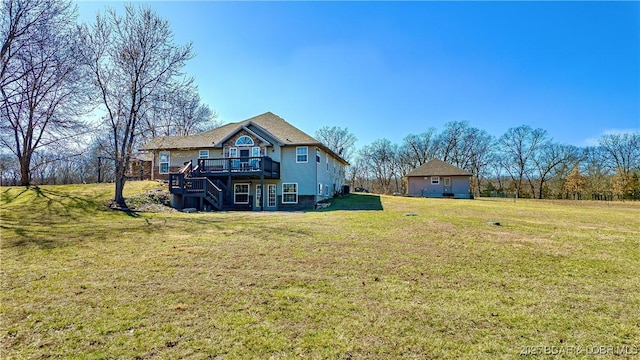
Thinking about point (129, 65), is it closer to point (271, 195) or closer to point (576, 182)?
point (271, 195)

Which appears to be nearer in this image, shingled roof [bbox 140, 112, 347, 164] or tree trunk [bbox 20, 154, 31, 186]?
tree trunk [bbox 20, 154, 31, 186]

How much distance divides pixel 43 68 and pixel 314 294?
50.6 feet

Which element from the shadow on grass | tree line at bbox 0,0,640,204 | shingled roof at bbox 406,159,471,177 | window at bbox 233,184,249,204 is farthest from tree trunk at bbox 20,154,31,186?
shingled roof at bbox 406,159,471,177

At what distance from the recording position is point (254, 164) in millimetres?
21781

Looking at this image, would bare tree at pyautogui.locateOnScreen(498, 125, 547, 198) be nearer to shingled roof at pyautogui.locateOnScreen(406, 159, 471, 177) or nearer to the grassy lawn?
shingled roof at pyautogui.locateOnScreen(406, 159, 471, 177)

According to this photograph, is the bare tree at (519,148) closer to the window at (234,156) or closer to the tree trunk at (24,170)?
the window at (234,156)

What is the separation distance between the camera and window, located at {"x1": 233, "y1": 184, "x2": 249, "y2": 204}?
2380 centimetres

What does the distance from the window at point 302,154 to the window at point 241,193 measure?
448 cm

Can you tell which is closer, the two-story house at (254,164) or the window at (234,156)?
the two-story house at (254,164)

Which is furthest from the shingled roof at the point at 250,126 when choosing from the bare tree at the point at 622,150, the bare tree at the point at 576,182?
the bare tree at the point at 622,150

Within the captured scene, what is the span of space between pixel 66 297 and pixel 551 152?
58.9m

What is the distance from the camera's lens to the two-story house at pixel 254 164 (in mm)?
21500

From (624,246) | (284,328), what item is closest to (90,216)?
(284,328)

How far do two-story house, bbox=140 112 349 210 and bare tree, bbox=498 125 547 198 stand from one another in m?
40.0
